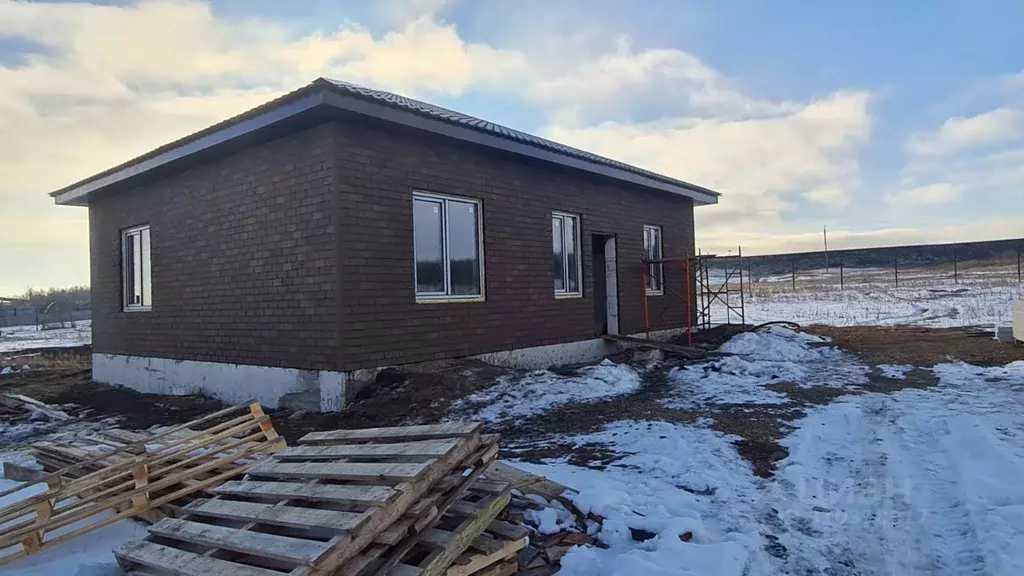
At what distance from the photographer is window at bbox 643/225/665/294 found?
14.5 meters

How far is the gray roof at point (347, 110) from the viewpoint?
761cm

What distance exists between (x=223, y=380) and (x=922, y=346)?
1371 centimetres

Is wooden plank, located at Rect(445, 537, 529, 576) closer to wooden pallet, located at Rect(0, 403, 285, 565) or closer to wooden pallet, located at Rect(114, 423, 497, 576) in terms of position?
wooden pallet, located at Rect(114, 423, 497, 576)

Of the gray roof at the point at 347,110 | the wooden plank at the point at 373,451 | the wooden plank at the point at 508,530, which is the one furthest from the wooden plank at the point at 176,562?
the gray roof at the point at 347,110

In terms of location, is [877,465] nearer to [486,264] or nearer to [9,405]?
[486,264]

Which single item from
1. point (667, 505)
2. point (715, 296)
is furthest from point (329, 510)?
point (715, 296)

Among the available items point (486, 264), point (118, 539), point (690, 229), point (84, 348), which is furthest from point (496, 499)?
point (84, 348)

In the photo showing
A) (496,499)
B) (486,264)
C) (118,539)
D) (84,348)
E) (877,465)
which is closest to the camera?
(496,499)

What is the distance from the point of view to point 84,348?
67.5 ft

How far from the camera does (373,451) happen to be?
3.93 metres

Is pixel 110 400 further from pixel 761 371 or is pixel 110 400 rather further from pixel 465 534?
pixel 761 371

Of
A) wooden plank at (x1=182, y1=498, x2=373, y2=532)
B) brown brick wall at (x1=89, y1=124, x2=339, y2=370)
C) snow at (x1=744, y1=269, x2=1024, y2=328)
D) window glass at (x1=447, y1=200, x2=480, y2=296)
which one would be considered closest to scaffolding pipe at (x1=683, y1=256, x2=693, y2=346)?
window glass at (x1=447, y1=200, x2=480, y2=296)

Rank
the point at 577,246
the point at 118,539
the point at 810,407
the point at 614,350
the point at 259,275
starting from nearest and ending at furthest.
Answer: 1. the point at 118,539
2. the point at 810,407
3. the point at 259,275
4. the point at 577,246
5. the point at 614,350

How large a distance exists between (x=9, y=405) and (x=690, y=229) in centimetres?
1436
